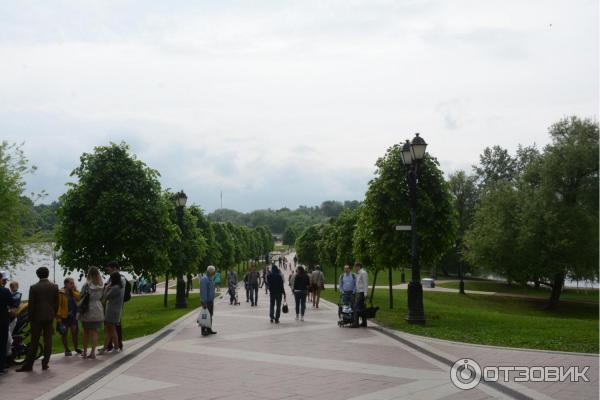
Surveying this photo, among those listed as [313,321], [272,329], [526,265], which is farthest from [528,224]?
[272,329]

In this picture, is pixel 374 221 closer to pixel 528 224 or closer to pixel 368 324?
pixel 368 324

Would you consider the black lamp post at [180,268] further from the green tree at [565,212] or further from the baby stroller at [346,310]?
the green tree at [565,212]

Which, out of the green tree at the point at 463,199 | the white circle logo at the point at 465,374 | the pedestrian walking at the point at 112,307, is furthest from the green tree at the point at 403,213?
the green tree at the point at 463,199

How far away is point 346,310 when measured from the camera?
16328mm

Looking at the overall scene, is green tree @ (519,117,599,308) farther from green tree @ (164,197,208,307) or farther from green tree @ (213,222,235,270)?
green tree @ (213,222,235,270)

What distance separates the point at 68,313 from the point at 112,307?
1.11m

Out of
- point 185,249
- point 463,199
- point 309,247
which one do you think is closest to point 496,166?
point 463,199

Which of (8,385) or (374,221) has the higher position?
(374,221)

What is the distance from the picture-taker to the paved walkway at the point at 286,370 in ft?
26.1

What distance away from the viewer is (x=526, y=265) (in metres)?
40.1

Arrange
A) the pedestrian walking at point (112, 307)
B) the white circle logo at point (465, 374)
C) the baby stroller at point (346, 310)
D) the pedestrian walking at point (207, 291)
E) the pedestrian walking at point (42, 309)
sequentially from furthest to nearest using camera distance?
the baby stroller at point (346, 310)
the pedestrian walking at point (207, 291)
the pedestrian walking at point (112, 307)
the pedestrian walking at point (42, 309)
the white circle logo at point (465, 374)

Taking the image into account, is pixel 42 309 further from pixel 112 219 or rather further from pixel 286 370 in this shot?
pixel 112 219

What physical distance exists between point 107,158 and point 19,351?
402 inches

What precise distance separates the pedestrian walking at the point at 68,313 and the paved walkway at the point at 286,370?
0.42 metres
